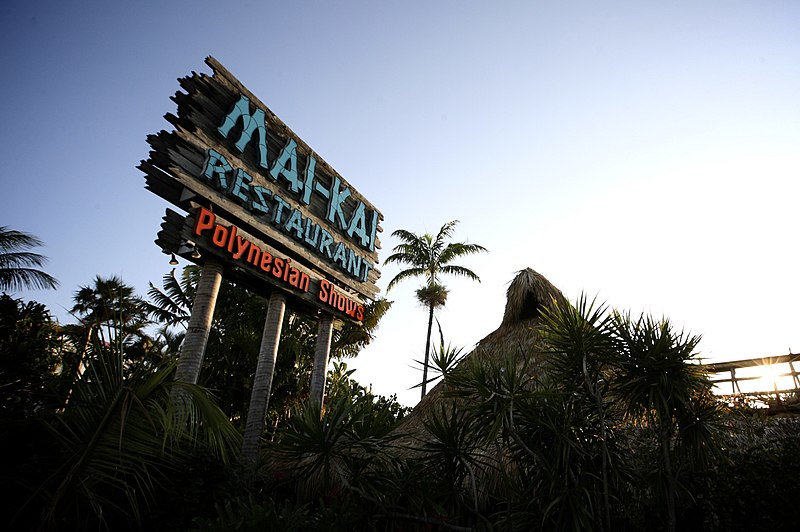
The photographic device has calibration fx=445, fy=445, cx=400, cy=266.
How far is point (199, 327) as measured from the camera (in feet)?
27.9

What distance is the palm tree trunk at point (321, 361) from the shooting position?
11930 millimetres

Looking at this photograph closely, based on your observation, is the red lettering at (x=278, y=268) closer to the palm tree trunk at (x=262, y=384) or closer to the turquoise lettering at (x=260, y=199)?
the palm tree trunk at (x=262, y=384)

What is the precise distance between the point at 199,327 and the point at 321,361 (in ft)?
15.3

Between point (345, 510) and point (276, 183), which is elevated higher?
point (276, 183)

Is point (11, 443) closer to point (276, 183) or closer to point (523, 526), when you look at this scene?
point (523, 526)

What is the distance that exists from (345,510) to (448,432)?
176 cm

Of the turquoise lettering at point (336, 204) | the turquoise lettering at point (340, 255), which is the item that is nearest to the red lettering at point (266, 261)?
the turquoise lettering at point (340, 255)

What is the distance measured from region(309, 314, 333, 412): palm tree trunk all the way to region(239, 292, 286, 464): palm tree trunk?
1.73m

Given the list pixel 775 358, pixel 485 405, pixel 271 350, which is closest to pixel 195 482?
pixel 485 405

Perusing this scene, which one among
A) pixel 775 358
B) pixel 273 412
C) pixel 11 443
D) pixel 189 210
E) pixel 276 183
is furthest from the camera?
pixel 273 412

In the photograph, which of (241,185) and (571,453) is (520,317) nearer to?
(571,453)

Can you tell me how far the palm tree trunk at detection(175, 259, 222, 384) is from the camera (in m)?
8.10

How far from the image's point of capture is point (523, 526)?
234 inches

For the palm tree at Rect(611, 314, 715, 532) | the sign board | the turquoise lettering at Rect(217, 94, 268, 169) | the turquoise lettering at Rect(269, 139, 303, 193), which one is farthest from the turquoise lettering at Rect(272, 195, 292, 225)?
the palm tree at Rect(611, 314, 715, 532)
